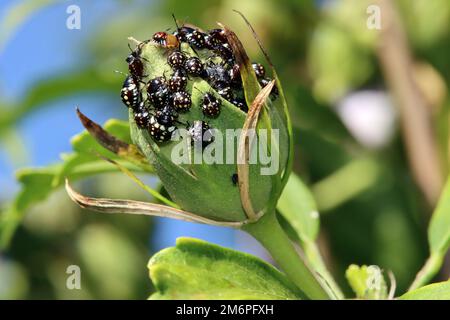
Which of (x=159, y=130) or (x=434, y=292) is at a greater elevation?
(x=159, y=130)

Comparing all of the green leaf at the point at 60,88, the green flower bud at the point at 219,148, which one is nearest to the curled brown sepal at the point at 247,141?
the green flower bud at the point at 219,148

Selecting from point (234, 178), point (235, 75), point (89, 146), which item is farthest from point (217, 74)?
point (89, 146)

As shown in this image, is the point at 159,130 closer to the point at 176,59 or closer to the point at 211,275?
the point at 176,59

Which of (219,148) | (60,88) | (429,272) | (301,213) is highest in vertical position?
(60,88)

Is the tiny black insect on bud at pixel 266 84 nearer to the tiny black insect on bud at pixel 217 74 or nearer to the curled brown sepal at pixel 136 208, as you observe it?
the tiny black insect on bud at pixel 217 74

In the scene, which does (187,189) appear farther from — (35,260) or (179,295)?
(35,260)

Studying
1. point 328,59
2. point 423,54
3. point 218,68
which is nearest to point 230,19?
point 328,59
